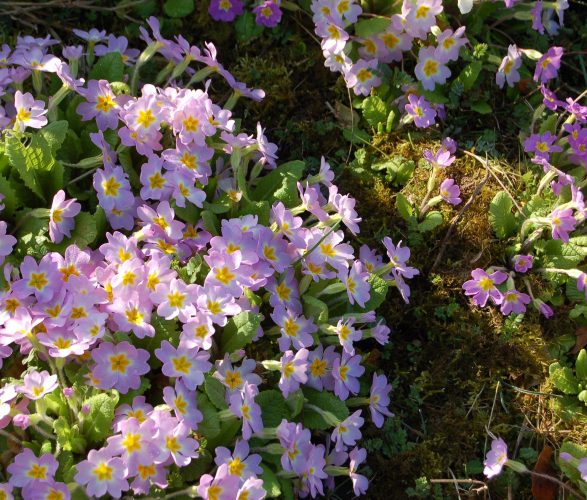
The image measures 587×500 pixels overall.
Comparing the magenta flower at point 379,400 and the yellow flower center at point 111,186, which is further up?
the yellow flower center at point 111,186

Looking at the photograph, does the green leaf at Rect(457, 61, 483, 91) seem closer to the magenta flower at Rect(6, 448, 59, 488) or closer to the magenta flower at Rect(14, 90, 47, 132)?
the magenta flower at Rect(14, 90, 47, 132)

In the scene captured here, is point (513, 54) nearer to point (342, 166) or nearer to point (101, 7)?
point (342, 166)

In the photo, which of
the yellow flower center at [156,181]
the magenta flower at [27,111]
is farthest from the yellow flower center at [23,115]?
the yellow flower center at [156,181]

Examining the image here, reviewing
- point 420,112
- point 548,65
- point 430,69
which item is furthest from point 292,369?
point 548,65

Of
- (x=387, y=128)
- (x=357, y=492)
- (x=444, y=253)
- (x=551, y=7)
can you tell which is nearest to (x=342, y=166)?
(x=387, y=128)

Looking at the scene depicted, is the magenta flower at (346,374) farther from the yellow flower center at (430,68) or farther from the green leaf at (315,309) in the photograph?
the yellow flower center at (430,68)
